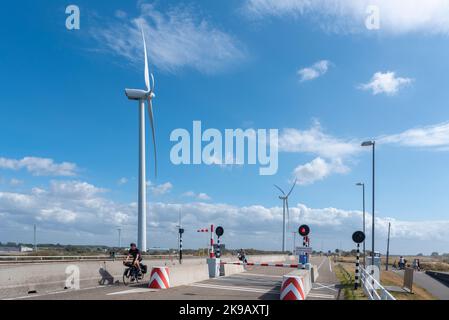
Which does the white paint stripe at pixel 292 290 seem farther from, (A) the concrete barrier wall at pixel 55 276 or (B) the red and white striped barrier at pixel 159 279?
(A) the concrete barrier wall at pixel 55 276

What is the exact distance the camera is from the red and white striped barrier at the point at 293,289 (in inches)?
626

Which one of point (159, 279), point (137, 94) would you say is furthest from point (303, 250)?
point (137, 94)

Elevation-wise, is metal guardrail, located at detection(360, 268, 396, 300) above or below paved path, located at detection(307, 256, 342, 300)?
above

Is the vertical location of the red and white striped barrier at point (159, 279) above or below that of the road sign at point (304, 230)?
below

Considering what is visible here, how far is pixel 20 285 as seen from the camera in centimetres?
1530

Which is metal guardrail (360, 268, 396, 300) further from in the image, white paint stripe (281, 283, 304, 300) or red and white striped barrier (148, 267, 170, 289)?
red and white striped barrier (148, 267, 170, 289)

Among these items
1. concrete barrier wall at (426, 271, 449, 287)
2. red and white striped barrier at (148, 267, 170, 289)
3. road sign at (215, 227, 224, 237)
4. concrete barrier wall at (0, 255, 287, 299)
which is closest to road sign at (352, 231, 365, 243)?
concrete barrier wall at (0, 255, 287, 299)

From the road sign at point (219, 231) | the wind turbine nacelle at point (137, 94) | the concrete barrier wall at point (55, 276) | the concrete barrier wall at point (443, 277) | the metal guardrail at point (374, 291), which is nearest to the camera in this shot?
the metal guardrail at point (374, 291)

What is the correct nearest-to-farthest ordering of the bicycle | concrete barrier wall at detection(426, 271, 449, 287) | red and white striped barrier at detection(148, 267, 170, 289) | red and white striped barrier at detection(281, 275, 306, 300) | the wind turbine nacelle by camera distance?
red and white striped barrier at detection(281, 275, 306, 300) → red and white striped barrier at detection(148, 267, 170, 289) → the bicycle → concrete barrier wall at detection(426, 271, 449, 287) → the wind turbine nacelle

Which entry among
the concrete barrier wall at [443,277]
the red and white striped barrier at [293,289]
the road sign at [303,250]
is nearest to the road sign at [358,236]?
the road sign at [303,250]

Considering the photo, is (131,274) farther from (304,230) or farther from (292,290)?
(304,230)

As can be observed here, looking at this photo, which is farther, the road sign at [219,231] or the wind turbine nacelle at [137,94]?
the wind turbine nacelle at [137,94]

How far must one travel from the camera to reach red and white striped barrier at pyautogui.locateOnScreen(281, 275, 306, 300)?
15906mm
